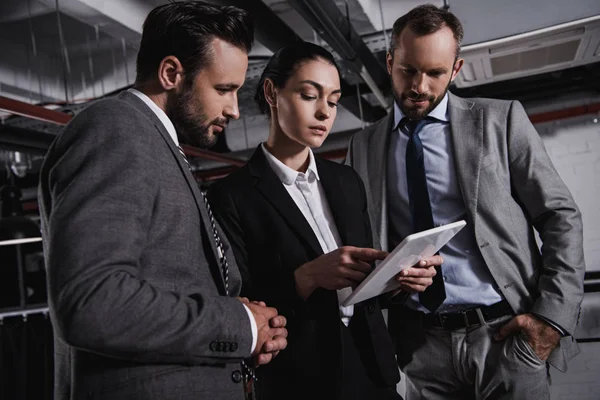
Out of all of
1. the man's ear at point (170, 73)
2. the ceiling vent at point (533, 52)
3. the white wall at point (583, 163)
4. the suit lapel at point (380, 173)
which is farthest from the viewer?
the white wall at point (583, 163)

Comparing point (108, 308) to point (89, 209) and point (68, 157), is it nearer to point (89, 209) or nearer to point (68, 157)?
point (89, 209)

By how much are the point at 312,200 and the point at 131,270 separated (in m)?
0.85

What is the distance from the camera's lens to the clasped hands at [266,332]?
112cm

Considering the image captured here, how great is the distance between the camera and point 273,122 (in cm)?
182

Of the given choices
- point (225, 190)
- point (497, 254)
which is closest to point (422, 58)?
point (497, 254)

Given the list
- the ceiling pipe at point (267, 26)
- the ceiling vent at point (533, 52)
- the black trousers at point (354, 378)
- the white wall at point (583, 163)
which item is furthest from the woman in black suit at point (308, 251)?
the white wall at point (583, 163)

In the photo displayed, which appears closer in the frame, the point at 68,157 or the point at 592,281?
the point at 68,157

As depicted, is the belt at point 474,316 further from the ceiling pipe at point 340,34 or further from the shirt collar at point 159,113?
the ceiling pipe at point 340,34

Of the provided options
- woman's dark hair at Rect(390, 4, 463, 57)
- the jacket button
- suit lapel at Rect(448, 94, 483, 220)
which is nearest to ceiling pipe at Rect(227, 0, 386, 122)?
woman's dark hair at Rect(390, 4, 463, 57)

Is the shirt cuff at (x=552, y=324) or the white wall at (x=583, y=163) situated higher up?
the white wall at (x=583, y=163)

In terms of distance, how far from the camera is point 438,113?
1.96m

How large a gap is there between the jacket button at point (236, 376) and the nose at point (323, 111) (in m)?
0.88

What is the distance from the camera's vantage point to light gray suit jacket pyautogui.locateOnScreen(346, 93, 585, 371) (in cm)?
175

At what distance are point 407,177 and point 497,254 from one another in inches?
15.3
